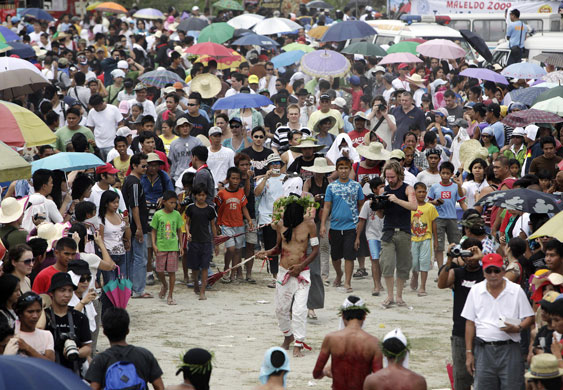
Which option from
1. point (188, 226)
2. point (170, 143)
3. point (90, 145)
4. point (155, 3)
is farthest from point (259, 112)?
point (155, 3)

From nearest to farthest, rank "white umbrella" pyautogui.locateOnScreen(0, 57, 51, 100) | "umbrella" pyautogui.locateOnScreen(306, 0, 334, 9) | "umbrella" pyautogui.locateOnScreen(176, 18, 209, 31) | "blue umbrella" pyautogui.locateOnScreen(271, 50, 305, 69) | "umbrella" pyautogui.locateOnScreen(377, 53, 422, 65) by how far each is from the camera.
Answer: "white umbrella" pyautogui.locateOnScreen(0, 57, 51, 100), "umbrella" pyautogui.locateOnScreen(377, 53, 422, 65), "blue umbrella" pyautogui.locateOnScreen(271, 50, 305, 69), "umbrella" pyautogui.locateOnScreen(176, 18, 209, 31), "umbrella" pyautogui.locateOnScreen(306, 0, 334, 9)

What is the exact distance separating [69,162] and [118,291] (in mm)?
1781

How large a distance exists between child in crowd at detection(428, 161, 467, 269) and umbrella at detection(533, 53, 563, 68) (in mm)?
9443

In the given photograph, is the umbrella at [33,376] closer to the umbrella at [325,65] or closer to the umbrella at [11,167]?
the umbrella at [11,167]

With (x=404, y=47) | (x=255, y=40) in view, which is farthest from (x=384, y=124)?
(x=255, y=40)

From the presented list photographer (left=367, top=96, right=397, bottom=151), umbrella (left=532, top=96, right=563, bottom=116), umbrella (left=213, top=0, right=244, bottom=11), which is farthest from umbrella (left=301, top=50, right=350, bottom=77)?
umbrella (left=213, top=0, right=244, bottom=11)

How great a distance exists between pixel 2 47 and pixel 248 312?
8348mm

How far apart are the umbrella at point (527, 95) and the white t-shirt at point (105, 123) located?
22.8 feet

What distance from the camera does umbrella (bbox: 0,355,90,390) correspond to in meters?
5.13

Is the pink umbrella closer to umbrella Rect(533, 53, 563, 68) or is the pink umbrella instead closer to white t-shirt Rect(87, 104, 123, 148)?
umbrella Rect(533, 53, 563, 68)

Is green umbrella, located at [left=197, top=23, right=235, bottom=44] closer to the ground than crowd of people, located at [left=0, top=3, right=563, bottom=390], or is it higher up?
higher up

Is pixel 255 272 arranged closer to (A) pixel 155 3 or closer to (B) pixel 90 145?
(B) pixel 90 145

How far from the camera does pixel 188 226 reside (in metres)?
12.7

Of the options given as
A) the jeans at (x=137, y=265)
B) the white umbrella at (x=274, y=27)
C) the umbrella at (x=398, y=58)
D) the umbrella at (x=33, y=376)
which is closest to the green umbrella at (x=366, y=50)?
the umbrella at (x=398, y=58)
